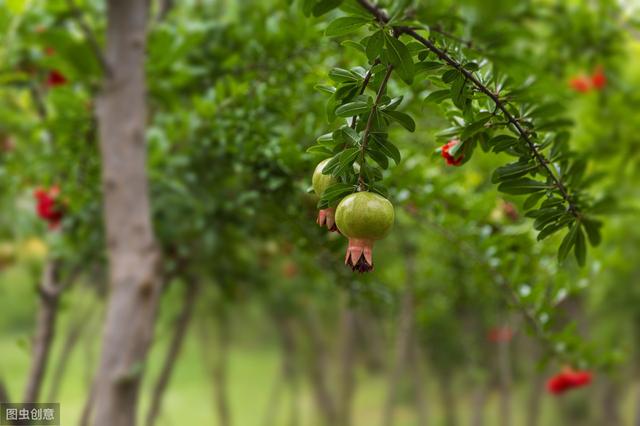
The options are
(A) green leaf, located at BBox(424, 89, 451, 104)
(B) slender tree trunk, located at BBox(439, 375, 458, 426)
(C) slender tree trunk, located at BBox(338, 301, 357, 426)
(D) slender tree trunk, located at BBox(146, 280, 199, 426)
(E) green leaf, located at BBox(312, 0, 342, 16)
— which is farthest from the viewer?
(B) slender tree trunk, located at BBox(439, 375, 458, 426)

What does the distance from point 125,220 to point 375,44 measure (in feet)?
3.29

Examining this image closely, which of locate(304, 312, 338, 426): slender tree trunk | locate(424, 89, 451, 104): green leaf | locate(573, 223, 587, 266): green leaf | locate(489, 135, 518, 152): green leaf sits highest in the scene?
locate(304, 312, 338, 426): slender tree trunk

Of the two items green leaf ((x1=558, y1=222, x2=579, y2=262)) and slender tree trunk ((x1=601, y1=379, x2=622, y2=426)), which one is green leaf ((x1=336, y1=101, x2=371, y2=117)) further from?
slender tree trunk ((x1=601, y1=379, x2=622, y2=426))

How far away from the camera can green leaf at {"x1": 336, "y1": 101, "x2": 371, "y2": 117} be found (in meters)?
0.49

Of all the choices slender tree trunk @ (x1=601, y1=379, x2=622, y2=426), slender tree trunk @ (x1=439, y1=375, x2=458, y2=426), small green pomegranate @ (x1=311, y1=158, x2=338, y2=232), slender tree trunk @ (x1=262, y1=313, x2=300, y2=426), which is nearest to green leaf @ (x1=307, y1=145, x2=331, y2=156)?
small green pomegranate @ (x1=311, y1=158, x2=338, y2=232)

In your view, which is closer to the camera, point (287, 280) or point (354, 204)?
point (354, 204)

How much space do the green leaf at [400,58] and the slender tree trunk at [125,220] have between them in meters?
0.98

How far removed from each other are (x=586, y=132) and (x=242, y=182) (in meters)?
1.10

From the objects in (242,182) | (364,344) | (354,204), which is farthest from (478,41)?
(364,344)

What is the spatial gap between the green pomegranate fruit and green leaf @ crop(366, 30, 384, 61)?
0.11 metres

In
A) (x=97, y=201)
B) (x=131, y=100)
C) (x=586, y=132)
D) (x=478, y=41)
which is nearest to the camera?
(x=478, y=41)

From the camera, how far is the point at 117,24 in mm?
1361

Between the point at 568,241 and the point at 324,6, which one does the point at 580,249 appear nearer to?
the point at 568,241

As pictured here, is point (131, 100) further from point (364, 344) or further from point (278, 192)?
point (364, 344)
